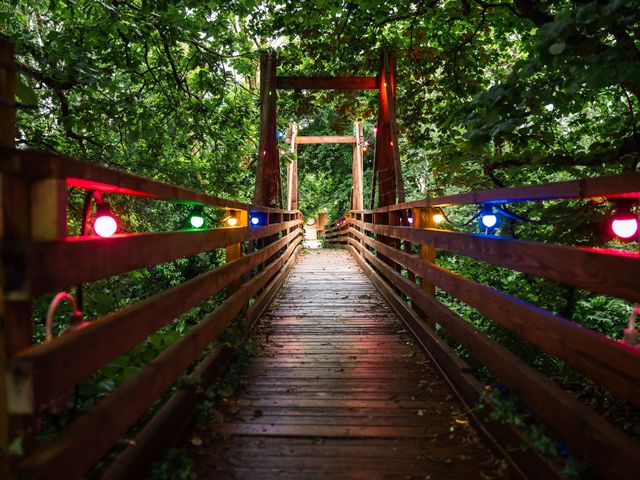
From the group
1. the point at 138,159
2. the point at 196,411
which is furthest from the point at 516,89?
the point at 138,159

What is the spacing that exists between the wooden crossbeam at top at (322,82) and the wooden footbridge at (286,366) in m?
4.35

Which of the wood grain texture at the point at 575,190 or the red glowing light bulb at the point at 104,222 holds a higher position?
the wood grain texture at the point at 575,190

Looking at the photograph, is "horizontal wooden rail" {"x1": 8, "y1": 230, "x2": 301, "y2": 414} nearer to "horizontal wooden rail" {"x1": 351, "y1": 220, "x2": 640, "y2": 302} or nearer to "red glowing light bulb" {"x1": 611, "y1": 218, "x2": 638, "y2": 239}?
"horizontal wooden rail" {"x1": 351, "y1": 220, "x2": 640, "y2": 302}

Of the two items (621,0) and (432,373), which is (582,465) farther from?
(621,0)

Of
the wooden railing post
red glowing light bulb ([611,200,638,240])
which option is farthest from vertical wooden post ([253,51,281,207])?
the wooden railing post

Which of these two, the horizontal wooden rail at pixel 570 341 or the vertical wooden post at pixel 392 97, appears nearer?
the horizontal wooden rail at pixel 570 341

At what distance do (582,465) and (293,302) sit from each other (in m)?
4.51

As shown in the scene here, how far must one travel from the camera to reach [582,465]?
1.58 metres

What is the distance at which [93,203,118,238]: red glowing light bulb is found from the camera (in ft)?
6.51

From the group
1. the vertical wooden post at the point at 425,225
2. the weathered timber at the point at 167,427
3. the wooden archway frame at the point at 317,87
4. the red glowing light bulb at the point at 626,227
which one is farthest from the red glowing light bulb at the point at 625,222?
the wooden archway frame at the point at 317,87

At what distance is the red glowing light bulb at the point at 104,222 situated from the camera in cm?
199

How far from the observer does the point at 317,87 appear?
7.80m

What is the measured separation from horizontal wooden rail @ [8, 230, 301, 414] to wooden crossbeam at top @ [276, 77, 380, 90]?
6.25m

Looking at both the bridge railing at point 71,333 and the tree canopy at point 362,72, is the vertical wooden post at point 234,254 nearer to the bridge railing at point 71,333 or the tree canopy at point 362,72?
the bridge railing at point 71,333
